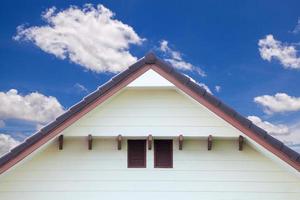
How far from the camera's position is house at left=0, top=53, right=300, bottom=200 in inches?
353

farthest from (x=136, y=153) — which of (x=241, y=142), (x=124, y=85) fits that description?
(x=241, y=142)

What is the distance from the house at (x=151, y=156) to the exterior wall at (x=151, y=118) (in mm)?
21

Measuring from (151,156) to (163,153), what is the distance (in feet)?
0.87

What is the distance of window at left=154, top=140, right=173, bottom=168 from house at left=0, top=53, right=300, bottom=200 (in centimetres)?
2

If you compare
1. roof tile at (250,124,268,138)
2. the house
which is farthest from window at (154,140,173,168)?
roof tile at (250,124,268,138)

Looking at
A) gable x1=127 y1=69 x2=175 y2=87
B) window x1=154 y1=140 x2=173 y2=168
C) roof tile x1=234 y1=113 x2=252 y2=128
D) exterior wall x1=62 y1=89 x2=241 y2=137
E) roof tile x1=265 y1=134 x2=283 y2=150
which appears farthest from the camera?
window x1=154 y1=140 x2=173 y2=168

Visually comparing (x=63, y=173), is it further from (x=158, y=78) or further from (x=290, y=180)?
(x=290, y=180)

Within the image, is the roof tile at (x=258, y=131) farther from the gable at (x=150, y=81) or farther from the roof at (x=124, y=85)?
the gable at (x=150, y=81)

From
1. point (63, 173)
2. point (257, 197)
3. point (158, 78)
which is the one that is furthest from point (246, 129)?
point (63, 173)

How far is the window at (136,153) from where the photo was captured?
9.20 metres

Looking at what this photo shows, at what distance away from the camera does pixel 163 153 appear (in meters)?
9.25

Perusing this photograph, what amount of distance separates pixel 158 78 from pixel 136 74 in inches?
18.5

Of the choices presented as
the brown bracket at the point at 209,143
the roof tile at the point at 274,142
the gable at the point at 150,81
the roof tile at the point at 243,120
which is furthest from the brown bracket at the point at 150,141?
the roof tile at the point at 274,142

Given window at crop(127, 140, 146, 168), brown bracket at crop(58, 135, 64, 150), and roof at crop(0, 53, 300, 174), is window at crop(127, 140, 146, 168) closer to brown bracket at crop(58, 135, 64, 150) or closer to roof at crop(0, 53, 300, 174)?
roof at crop(0, 53, 300, 174)
